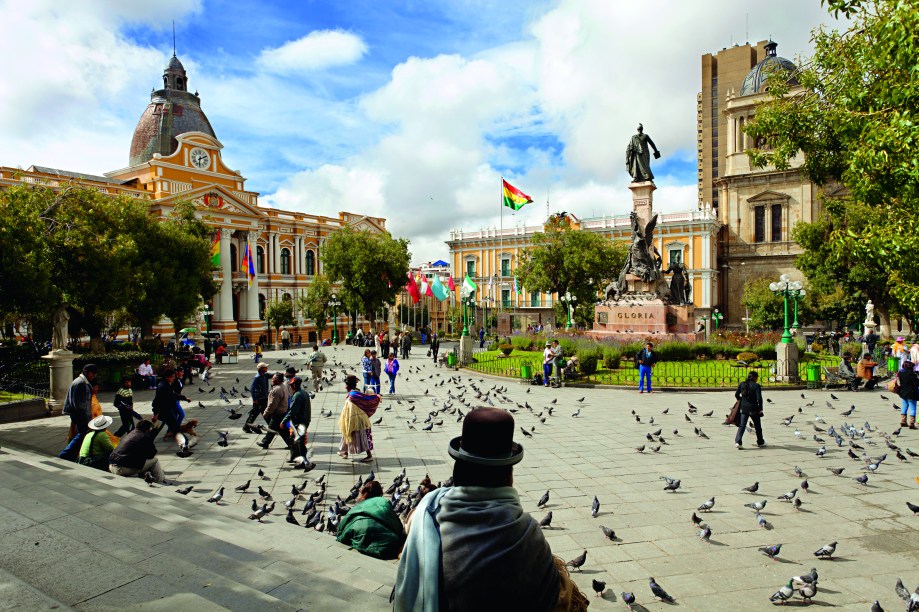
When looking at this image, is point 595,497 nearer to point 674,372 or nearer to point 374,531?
point 374,531

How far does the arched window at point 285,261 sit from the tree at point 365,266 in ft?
39.7

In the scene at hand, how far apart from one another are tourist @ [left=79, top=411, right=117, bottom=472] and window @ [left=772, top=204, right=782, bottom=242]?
56981 millimetres

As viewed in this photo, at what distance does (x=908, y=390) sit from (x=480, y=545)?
12544mm

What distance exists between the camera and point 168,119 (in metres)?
48.3

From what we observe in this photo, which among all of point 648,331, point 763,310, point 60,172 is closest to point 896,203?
point 648,331

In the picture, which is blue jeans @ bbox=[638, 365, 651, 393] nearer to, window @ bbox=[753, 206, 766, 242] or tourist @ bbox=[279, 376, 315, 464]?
tourist @ bbox=[279, 376, 315, 464]

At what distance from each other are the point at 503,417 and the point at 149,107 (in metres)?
57.1

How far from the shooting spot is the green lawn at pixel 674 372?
1734 centimetres

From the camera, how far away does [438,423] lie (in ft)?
38.6

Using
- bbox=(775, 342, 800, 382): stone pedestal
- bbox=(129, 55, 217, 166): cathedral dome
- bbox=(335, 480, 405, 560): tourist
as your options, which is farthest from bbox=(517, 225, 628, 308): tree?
bbox=(335, 480, 405, 560): tourist

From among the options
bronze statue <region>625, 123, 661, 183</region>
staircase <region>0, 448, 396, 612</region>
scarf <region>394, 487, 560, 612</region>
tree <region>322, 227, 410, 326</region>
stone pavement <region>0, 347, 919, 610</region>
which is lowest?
stone pavement <region>0, 347, 919, 610</region>

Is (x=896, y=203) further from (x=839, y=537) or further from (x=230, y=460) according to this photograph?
(x=230, y=460)

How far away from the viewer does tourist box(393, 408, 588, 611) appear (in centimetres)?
207

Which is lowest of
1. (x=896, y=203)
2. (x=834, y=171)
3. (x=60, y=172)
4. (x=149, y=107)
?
(x=896, y=203)
